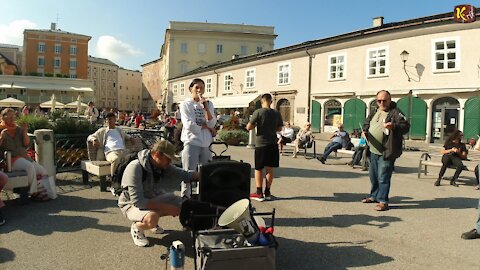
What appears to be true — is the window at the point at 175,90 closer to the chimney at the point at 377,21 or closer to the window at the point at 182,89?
the window at the point at 182,89

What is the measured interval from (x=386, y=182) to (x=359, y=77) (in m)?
20.4

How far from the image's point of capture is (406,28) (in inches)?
872

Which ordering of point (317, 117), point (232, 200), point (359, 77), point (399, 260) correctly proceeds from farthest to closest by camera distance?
point (317, 117) < point (359, 77) < point (232, 200) < point (399, 260)

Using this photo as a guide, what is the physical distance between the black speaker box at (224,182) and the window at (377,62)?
21489 millimetres

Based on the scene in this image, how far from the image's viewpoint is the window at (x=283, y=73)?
30586 millimetres

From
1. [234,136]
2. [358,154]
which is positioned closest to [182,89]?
[234,136]

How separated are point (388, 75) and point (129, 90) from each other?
94.1 m

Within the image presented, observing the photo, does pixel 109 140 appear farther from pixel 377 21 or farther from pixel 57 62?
pixel 57 62

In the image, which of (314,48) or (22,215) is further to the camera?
(314,48)

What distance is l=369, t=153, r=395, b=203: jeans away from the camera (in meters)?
5.86

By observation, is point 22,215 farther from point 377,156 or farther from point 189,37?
point 189,37

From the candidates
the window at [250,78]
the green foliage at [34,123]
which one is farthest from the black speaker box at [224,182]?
the window at [250,78]

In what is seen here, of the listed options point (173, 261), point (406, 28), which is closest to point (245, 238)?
point (173, 261)

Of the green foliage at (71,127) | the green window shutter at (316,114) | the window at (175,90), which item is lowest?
the green foliage at (71,127)
